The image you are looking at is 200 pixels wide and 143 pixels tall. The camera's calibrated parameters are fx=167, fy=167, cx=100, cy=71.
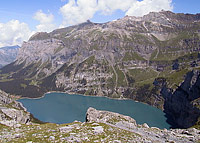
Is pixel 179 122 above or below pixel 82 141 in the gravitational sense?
below

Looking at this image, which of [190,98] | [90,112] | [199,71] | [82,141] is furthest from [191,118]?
[82,141]

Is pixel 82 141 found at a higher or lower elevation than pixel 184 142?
higher

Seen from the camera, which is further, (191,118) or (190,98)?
(190,98)

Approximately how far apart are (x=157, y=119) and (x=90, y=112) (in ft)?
526

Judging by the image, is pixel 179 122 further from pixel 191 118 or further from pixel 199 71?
pixel 199 71

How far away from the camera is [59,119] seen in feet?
652

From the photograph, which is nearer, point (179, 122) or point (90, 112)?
point (90, 112)

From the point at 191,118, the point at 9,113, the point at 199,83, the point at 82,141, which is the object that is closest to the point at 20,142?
the point at 82,141

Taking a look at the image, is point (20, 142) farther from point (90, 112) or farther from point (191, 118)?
point (191, 118)

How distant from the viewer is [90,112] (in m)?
61.9

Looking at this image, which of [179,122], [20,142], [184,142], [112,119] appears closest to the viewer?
[20,142]

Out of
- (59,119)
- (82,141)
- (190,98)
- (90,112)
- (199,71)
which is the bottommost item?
(59,119)

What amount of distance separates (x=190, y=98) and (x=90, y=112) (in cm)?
16441

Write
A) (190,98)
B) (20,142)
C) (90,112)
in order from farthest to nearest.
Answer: (190,98), (90,112), (20,142)
